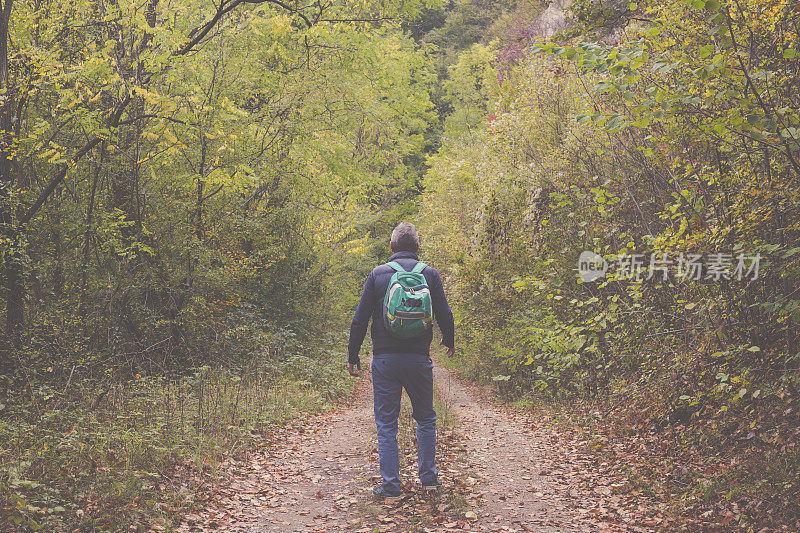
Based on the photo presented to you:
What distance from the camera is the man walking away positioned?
527cm

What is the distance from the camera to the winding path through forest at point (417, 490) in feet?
16.3

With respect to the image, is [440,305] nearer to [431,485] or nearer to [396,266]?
[396,266]

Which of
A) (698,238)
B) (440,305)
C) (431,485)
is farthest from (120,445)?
(698,238)

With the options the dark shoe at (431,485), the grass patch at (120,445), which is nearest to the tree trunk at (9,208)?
the grass patch at (120,445)

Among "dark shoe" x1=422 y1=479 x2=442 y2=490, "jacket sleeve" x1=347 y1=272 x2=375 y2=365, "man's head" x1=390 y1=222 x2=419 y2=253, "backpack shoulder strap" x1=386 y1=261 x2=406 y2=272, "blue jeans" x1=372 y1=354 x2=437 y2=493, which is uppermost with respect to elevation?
"man's head" x1=390 y1=222 x2=419 y2=253

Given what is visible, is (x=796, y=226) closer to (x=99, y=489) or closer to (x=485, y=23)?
(x=99, y=489)

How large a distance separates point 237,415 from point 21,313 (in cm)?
348

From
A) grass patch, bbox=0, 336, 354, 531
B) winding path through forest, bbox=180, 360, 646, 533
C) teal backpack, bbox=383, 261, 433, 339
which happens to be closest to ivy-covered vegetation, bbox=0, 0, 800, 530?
grass patch, bbox=0, 336, 354, 531

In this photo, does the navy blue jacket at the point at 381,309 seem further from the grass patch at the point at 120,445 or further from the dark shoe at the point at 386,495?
the grass patch at the point at 120,445

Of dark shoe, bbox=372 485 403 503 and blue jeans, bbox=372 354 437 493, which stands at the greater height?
blue jeans, bbox=372 354 437 493

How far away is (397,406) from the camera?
18.0 ft

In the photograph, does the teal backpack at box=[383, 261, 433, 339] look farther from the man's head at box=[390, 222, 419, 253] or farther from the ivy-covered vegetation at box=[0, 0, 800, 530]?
the ivy-covered vegetation at box=[0, 0, 800, 530]

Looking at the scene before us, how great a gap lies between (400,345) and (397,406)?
0.58 m

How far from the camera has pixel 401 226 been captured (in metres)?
5.76
